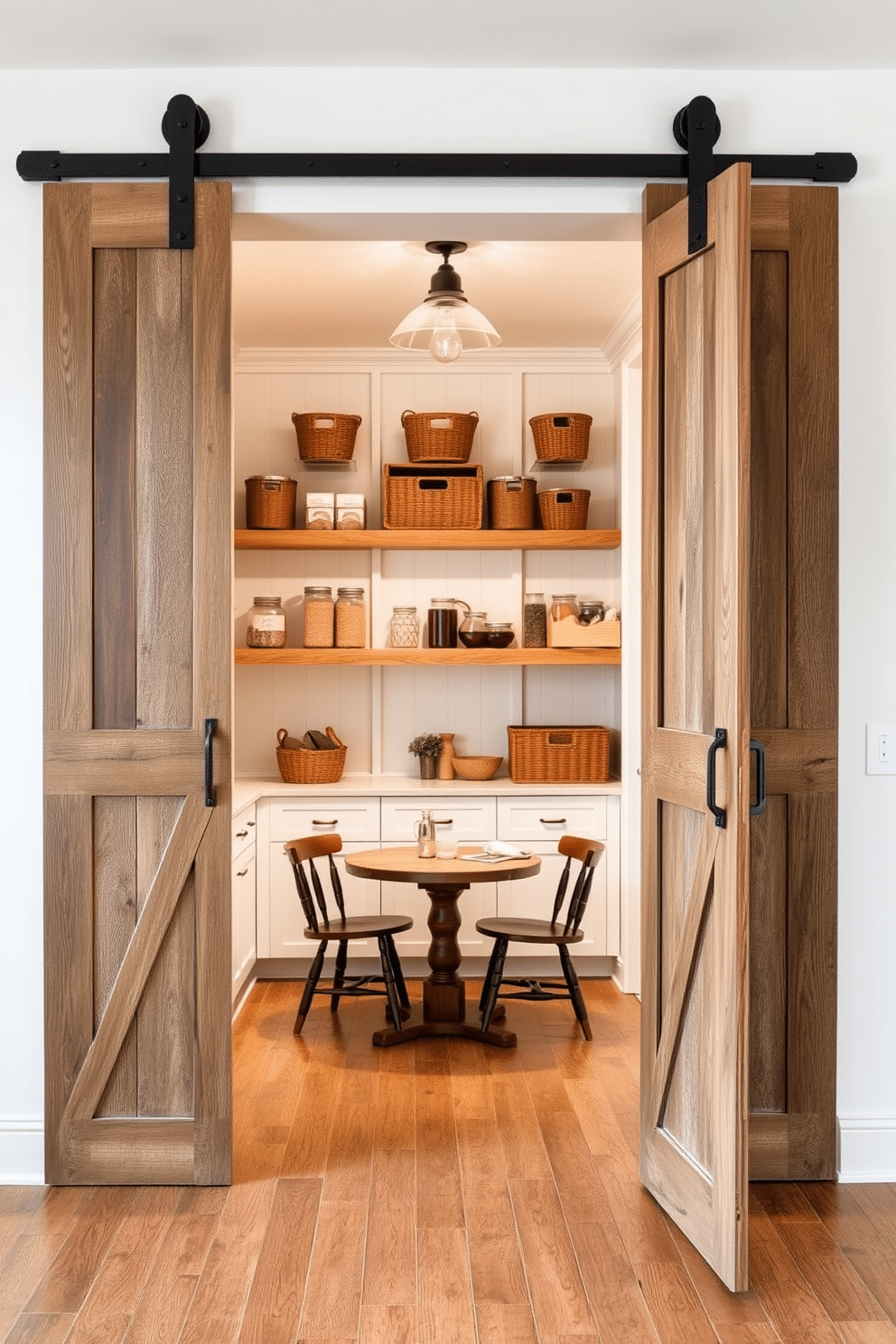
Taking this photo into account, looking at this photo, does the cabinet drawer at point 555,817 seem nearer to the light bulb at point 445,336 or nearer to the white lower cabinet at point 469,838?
the white lower cabinet at point 469,838

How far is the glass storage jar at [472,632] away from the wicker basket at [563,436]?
31.8 inches

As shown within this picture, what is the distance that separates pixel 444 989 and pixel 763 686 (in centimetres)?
206

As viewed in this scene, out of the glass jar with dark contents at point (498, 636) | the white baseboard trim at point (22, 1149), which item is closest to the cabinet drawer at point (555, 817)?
the glass jar with dark contents at point (498, 636)

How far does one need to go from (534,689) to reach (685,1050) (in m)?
3.14

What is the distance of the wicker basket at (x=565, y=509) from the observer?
5.63 m

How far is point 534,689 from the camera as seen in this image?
597 cm

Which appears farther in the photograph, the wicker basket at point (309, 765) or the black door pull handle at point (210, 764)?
the wicker basket at point (309, 765)

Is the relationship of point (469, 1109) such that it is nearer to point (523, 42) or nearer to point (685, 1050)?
point (685, 1050)

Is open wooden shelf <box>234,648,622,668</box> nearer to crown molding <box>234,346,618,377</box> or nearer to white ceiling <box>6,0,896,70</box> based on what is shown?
crown molding <box>234,346,618,377</box>

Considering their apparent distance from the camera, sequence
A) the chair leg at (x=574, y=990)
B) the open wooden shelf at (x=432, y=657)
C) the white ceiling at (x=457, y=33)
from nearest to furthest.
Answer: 1. the white ceiling at (x=457, y=33)
2. the chair leg at (x=574, y=990)
3. the open wooden shelf at (x=432, y=657)

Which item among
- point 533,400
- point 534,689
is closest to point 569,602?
point 534,689

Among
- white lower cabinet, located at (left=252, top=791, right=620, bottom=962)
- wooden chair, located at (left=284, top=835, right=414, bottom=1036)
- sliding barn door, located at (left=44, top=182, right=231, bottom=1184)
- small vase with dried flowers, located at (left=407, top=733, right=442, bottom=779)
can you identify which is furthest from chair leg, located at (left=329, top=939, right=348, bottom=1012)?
sliding barn door, located at (left=44, top=182, right=231, bottom=1184)

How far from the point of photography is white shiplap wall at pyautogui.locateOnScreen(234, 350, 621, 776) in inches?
234

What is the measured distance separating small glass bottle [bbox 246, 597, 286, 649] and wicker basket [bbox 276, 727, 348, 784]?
0.49 m
